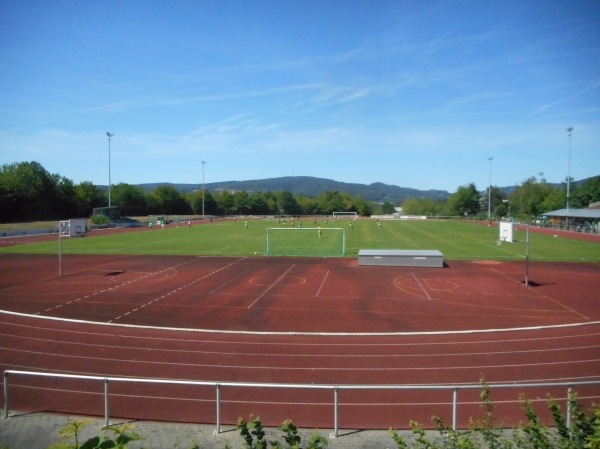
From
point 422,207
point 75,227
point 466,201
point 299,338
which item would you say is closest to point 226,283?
point 299,338

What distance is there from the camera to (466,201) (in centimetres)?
13800

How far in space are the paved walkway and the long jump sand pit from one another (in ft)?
3.98

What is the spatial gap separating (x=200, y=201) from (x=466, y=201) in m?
82.0

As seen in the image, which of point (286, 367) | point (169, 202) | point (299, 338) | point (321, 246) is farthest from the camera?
point (169, 202)

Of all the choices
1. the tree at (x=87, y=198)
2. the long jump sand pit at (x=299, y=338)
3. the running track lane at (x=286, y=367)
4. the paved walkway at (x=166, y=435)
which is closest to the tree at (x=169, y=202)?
the tree at (x=87, y=198)

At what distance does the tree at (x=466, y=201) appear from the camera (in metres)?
138

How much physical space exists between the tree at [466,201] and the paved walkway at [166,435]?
136 metres

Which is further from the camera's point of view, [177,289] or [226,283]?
[226,283]

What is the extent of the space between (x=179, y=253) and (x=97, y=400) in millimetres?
32850

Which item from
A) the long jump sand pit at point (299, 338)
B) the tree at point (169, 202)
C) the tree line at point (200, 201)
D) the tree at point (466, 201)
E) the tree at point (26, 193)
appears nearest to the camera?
the long jump sand pit at point (299, 338)

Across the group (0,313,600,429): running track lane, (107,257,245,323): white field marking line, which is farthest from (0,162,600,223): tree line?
(0,313,600,429): running track lane

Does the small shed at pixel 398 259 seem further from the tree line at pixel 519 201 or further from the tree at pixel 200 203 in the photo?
the tree at pixel 200 203

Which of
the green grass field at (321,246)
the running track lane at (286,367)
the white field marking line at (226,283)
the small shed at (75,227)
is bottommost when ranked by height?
the running track lane at (286,367)

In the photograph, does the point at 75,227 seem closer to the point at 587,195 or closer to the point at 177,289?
the point at 177,289
